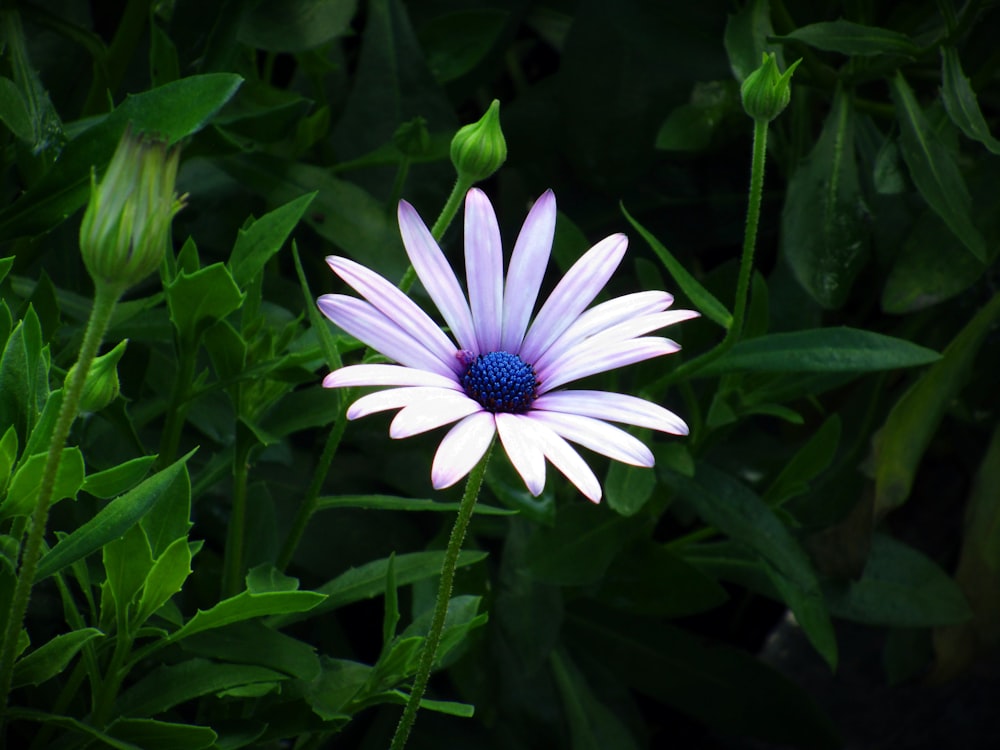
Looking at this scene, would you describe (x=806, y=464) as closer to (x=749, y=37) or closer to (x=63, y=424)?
(x=749, y=37)

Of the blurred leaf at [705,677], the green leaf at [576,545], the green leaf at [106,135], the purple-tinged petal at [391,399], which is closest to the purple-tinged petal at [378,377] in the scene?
the purple-tinged petal at [391,399]

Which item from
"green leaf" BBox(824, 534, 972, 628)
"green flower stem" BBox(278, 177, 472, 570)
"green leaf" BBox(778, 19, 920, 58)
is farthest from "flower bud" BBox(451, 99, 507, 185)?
"green leaf" BBox(824, 534, 972, 628)

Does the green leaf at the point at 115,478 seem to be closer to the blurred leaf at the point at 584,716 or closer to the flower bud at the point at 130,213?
the flower bud at the point at 130,213

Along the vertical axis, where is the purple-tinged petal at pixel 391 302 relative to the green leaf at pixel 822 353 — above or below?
below

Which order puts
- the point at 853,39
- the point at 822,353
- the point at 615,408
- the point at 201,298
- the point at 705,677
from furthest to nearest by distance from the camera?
the point at 705,677 → the point at 853,39 → the point at 822,353 → the point at 201,298 → the point at 615,408

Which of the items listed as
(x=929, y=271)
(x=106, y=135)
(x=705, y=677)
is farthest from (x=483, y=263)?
(x=705, y=677)

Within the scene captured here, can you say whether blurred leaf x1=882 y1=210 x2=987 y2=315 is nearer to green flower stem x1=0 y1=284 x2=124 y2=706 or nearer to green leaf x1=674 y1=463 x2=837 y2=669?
green leaf x1=674 y1=463 x2=837 y2=669
